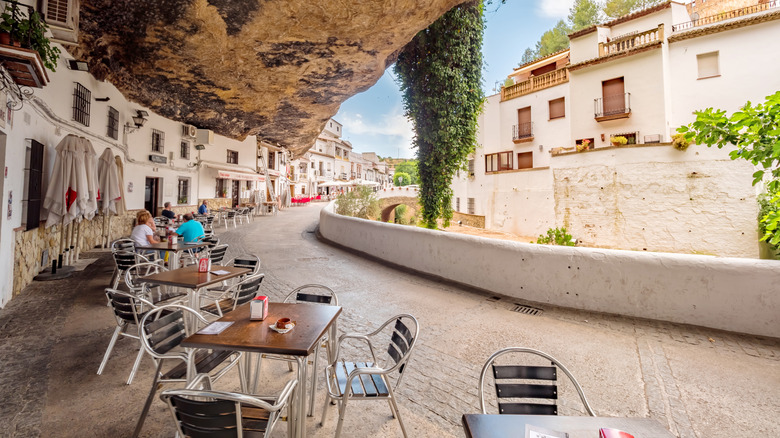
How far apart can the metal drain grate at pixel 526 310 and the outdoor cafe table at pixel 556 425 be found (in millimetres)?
3168

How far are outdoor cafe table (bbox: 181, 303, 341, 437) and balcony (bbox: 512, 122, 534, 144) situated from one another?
21.8m

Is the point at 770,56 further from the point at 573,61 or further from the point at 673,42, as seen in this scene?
the point at 573,61

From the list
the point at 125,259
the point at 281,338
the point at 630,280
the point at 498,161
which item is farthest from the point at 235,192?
the point at 630,280

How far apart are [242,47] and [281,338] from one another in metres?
8.60

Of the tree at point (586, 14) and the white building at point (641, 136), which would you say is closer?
the white building at point (641, 136)

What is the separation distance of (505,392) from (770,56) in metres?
22.0

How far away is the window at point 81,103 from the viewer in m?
7.44

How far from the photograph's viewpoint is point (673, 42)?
15719 millimetres

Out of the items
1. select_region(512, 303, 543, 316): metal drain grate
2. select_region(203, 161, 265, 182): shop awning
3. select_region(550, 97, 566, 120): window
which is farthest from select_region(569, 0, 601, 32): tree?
select_region(512, 303, 543, 316): metal drain grate

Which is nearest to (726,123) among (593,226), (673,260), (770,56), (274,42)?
(673,260)

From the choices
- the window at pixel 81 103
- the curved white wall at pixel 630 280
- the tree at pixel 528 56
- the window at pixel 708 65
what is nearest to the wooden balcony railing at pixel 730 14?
the window at pixel 708 65

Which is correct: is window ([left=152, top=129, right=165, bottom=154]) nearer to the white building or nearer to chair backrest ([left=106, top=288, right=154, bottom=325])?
chair backrest ([left=106, top=288, right=154, bottom=325])

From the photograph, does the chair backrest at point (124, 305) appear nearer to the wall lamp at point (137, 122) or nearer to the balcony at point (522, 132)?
the wall lamp at point (137, 122)

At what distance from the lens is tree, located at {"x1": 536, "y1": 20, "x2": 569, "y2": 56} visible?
2609 cm
